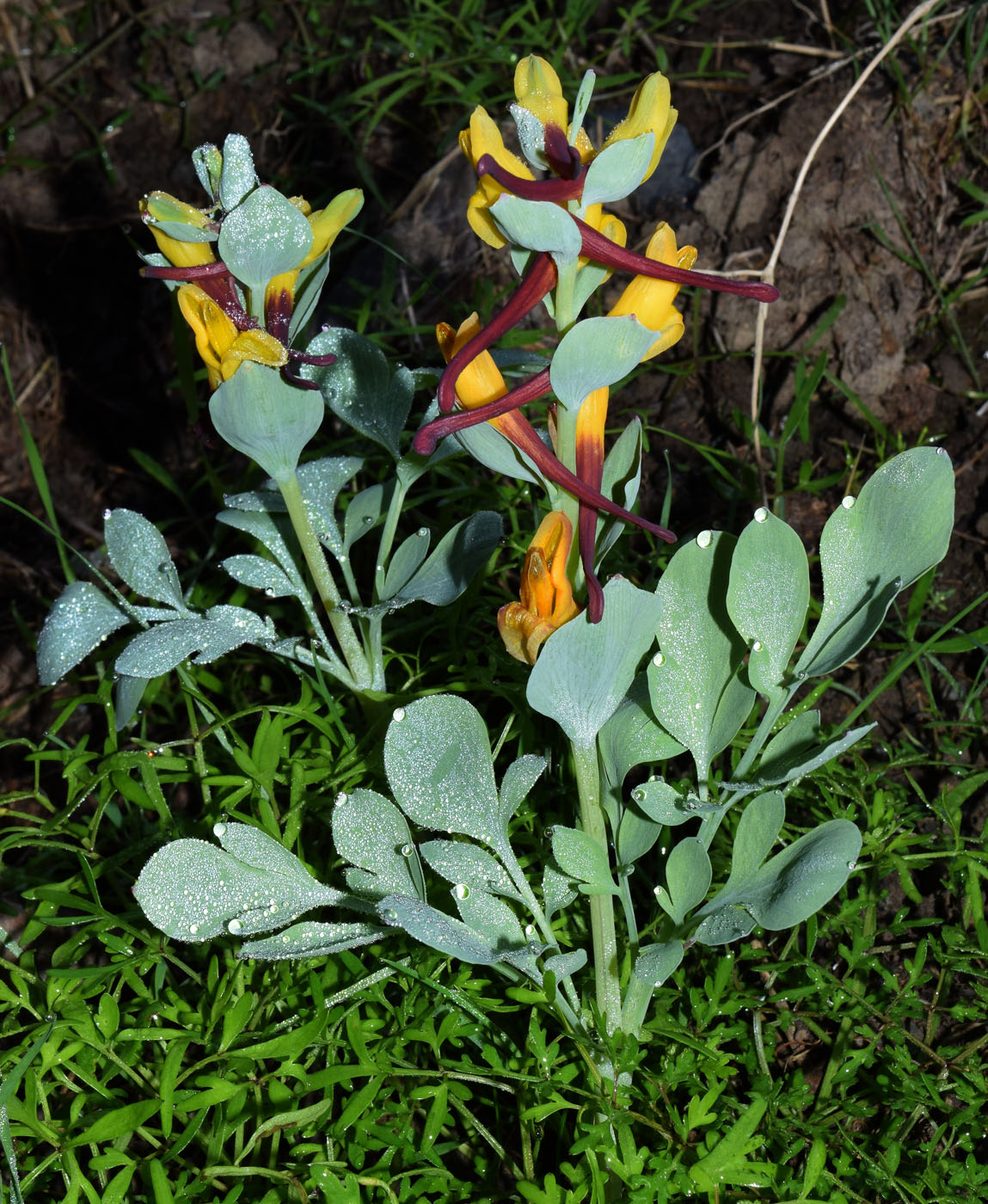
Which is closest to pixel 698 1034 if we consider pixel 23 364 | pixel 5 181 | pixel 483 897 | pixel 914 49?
pixel 483 897

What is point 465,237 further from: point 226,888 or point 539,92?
A: point 226,888

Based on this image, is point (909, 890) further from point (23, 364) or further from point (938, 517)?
point (23, 364)

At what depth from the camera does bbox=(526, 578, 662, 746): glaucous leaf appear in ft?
2.01

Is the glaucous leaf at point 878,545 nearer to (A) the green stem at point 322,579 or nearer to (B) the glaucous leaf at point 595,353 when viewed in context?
(B) the glaucous leaf at point 595,353

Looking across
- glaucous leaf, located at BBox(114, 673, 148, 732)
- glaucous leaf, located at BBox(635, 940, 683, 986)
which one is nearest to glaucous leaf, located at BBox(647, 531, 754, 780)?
glaucous leaf, located at BBox(635, 940, 683, 986)

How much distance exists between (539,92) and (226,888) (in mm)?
542

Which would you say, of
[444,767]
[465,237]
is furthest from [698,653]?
[465,237]

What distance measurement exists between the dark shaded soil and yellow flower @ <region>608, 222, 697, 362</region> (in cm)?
60

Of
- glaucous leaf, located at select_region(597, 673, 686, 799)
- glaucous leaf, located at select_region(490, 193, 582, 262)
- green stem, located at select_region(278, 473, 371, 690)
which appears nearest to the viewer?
glaucous leaf, located at select_region(490, 193, 582, 262)

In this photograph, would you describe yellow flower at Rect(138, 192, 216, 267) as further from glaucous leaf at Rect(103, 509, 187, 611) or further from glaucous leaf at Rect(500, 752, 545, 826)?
glaucous leaf at Rect(500, 752, 545, 826)

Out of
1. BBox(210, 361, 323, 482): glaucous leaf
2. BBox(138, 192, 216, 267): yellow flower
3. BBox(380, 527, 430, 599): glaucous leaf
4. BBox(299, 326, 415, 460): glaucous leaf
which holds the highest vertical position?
BBox(138, 192, 216, 267): yellow flower

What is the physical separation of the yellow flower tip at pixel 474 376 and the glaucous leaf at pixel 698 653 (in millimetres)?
164

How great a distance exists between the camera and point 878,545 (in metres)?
0.69

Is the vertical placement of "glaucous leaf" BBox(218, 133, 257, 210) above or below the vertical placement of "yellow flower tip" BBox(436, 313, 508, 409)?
above
